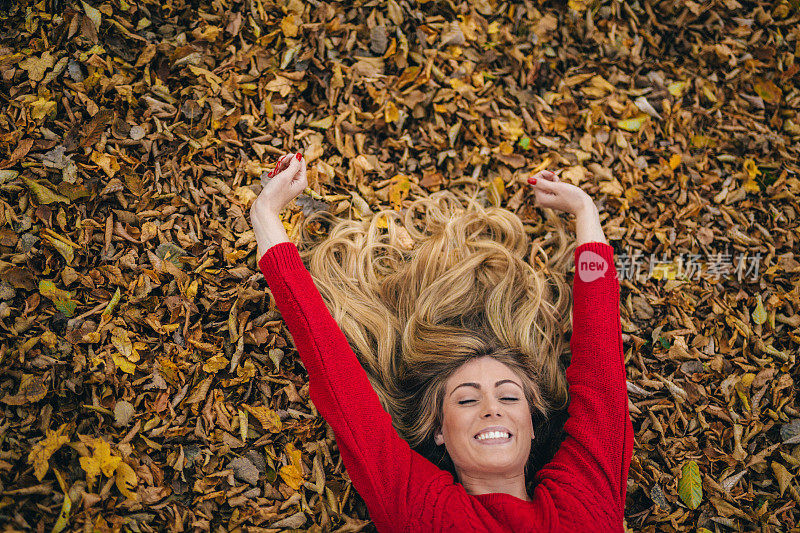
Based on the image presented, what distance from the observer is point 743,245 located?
11.5ft

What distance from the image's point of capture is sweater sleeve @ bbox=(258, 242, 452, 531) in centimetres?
241

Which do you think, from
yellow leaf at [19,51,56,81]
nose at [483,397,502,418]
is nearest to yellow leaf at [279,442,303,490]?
nose at [483,397,502,418]

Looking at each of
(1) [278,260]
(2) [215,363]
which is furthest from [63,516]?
(1) [278,260]

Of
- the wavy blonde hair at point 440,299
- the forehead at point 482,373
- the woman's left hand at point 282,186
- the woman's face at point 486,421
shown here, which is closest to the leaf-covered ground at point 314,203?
the wavy blonde hair at point 440,299

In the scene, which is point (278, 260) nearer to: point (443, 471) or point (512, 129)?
point (443, 471)

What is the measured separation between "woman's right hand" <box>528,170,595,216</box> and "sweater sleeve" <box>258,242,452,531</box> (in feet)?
5.00

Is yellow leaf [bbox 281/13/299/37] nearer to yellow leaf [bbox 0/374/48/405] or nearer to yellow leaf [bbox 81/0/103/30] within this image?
yellow leaf [bbox 81/0/103/30]

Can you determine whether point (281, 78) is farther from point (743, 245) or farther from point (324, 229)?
point (743, 245)

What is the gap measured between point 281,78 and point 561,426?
279 cm

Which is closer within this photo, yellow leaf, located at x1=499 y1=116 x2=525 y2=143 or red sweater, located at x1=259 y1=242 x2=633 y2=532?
red sweater, located at x1=259 y1=242 x2=633 y2=532

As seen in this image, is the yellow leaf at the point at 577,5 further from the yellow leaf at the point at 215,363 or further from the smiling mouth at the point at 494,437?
the yellow leaf at the point at 215,363

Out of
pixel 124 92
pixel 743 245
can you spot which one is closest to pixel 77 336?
pixel 124 92

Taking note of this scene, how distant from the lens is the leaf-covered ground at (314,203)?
268 cm
